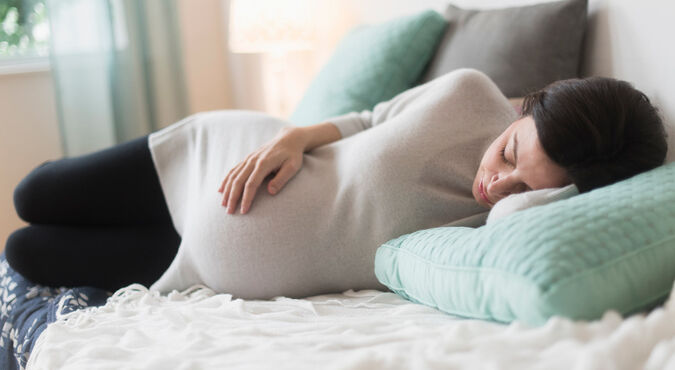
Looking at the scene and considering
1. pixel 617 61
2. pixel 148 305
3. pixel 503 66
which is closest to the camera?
pixel 148 305

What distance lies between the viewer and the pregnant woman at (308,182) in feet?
3.21

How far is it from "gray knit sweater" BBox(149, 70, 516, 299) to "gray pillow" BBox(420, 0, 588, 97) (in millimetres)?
330

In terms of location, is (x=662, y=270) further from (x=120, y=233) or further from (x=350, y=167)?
(x=120, y=233)

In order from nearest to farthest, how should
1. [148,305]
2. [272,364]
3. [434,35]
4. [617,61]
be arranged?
[272,364], [148,305], [617,61], [434,35]

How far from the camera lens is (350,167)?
1.20 m

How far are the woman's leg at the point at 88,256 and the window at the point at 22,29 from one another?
60.1 inches

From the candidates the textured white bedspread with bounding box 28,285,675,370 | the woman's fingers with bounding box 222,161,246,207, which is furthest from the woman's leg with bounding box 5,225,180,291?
the woman's fingers with bounding box 222,161,246,207

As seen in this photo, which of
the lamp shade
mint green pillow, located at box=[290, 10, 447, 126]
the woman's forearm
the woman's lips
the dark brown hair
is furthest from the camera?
the lamp shade

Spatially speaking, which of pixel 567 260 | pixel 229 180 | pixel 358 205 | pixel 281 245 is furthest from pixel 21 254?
pixel 567 260

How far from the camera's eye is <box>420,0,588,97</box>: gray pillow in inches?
58.7

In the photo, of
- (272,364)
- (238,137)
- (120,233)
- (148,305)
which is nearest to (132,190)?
(120,233)

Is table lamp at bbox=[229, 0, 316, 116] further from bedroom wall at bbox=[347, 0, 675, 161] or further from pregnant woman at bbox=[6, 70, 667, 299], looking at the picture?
bedroom wall at bbox=[347, 0, 675, 161]

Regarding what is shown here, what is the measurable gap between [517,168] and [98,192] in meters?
0.96

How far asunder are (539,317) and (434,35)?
1.27 metres
